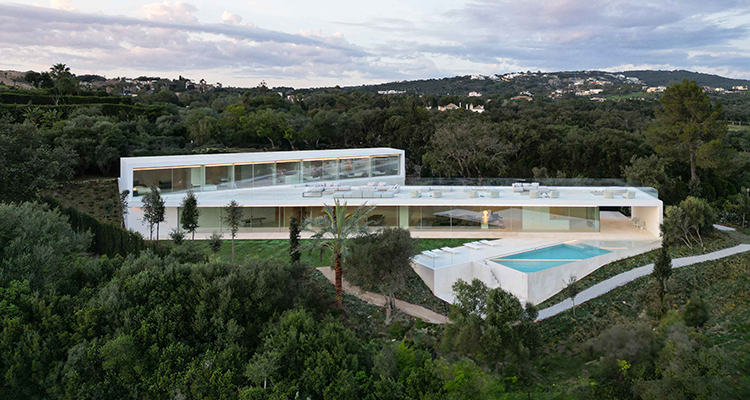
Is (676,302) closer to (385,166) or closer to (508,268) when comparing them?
(508,268)

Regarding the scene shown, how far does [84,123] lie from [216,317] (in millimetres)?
33049

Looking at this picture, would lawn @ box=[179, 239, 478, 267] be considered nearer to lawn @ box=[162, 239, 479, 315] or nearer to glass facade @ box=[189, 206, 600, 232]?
lawn @ box=[162, 239, 479, 315]

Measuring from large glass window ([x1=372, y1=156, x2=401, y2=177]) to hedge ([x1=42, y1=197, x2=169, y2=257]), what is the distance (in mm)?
16633

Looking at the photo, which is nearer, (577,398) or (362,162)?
(577,398)

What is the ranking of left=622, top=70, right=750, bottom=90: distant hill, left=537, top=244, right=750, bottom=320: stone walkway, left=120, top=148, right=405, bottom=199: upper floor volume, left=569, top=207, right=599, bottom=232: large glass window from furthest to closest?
left=622, top=70, right=750, bottom=90: distant hill < left=120, top=148, right=405, bottom=199: upper floor volume < left=569, top=207, right=599, bottom=232: large glass window < left=537, top=244, right=750, bottom=320: stone walkway

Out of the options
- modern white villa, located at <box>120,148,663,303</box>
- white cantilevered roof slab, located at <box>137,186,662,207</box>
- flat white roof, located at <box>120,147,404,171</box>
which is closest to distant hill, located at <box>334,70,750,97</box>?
flat white roof, located at <box>120,147,404,171</box>

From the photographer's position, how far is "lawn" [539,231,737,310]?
702 inches

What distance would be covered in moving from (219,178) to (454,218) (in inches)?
494

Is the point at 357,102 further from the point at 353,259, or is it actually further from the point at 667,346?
the point at 667,346

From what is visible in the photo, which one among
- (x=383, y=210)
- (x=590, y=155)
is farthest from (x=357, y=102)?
(x=383, y=210)

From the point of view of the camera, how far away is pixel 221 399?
8.96 m

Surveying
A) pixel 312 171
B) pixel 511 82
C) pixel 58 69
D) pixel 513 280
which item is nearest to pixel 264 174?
pixel 312 171

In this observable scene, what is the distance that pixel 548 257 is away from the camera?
18.2m

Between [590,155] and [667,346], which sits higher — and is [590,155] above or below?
above
